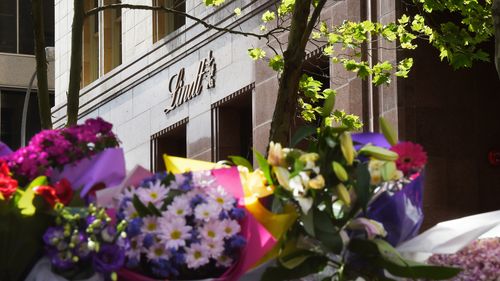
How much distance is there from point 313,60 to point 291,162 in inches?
888

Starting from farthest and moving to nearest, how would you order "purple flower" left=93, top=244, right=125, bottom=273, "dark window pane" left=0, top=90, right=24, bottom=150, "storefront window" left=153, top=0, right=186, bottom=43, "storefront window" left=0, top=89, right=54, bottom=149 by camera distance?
"dark window pane" left=0, top=90, right=24, bottom=150
"storefront window" left=0, top=89, right=54, bottom=149
"storefront window" left=153, top=0, right=186, bottom=43
"purple flower" left=93, top=244, right=125, bottom=273

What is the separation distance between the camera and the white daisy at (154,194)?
178 inches

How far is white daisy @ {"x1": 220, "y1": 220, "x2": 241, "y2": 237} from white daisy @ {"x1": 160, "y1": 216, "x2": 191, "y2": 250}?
12 cm

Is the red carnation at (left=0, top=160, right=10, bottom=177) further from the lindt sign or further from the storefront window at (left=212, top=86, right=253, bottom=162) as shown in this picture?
the lindt sign

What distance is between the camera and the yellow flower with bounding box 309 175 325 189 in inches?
181

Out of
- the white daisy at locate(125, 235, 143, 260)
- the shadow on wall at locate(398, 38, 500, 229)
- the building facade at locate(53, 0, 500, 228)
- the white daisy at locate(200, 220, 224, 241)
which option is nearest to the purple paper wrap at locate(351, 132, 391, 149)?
the white daisy at locate(200, 220, 224, 241)

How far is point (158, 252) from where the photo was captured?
4.47m

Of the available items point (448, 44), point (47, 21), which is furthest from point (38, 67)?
point (47, 21)

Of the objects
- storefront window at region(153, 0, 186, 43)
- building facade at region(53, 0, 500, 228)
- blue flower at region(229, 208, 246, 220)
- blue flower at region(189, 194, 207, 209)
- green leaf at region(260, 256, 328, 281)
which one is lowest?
green leaf at region(260, 256, 328, 281)

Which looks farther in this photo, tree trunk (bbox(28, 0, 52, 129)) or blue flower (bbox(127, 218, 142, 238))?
tree trunk (bbox(28, 0, 52, 129))

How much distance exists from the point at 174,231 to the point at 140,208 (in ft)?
0.47

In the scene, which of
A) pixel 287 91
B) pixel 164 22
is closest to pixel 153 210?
pixel 287 91

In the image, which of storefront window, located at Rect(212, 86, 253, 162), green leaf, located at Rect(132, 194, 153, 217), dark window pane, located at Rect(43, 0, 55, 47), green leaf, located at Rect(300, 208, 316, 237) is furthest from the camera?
dark window pane, located at Rect(43, 0, 55, 47)

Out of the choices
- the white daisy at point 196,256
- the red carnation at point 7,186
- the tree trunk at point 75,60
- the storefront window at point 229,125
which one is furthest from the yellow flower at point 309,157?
the storefront window at point 229,125
